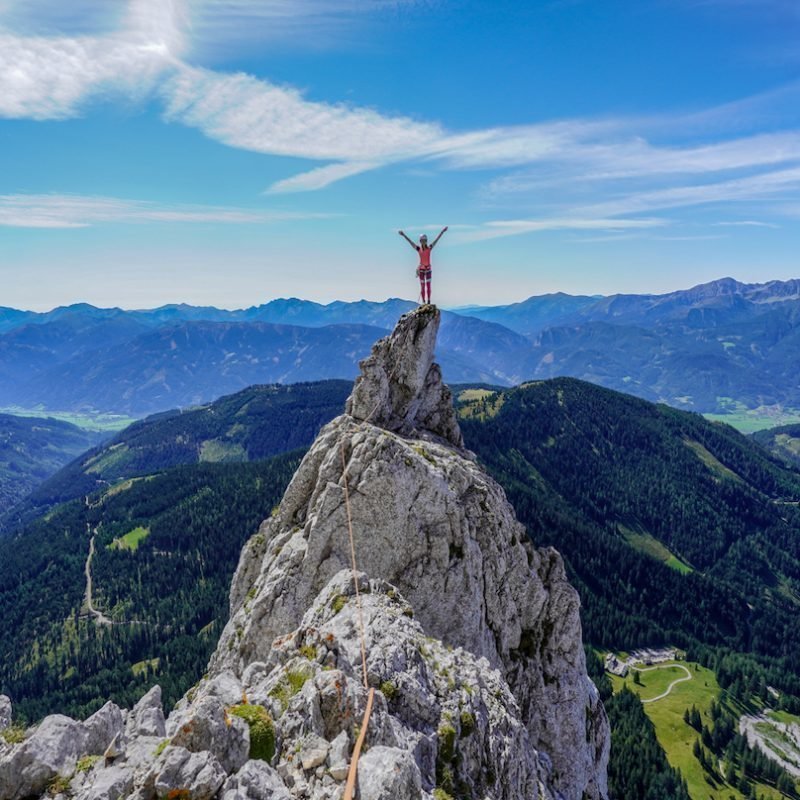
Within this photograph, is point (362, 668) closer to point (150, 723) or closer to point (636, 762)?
point (150, 723)

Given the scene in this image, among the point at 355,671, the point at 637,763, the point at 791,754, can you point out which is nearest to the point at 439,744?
the point at 355,671

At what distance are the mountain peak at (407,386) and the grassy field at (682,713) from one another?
124434 mm

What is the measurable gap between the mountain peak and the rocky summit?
204 mm

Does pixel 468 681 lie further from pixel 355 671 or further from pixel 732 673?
pixel 732 673

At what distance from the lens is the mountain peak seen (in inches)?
2120

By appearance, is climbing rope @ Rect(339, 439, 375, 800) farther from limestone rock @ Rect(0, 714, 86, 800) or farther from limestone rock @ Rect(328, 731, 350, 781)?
limestone rock @ Rect(0, 714, 86, 800)

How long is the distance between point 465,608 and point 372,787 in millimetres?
22691

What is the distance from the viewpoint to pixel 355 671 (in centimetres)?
2702

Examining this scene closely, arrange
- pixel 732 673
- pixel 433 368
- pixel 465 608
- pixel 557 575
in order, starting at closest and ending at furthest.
A: pixel 465 608, pixel 557 575, pixel 433 368, pixel 732 673

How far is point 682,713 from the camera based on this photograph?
15775 cm

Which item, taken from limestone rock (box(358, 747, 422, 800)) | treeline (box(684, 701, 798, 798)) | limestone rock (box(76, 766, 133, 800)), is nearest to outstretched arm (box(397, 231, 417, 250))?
limestone rock (box(358, 747, 422, 800))

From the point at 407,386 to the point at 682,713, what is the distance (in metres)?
155

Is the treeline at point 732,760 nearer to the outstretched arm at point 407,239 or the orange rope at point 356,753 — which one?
the outstretched arm at point 407,239

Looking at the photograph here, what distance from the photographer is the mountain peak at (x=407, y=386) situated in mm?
53844
